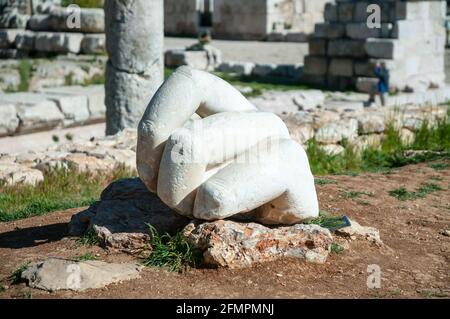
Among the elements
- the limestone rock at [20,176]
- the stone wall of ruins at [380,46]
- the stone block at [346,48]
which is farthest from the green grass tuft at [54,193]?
the stone block at [346,48]

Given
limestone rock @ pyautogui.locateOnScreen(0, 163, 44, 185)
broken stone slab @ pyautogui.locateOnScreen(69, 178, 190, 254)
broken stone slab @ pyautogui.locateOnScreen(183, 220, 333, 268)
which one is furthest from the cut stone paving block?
broken stone slab @ pyautogui.locateOnScreen(183, 220, 333, 268)

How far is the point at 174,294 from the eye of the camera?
4.20 metres

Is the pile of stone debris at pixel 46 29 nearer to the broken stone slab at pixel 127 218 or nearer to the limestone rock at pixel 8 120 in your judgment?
the limestone rock at pixel 8 120

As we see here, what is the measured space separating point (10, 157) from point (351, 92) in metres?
8.69

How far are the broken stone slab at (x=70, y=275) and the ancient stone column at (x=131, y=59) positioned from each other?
5331 mm

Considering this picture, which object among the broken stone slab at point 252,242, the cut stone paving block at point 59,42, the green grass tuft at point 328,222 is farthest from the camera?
the cut stone paving block at point 59,42

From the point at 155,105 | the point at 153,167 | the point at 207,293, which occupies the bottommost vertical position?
the point at 207,293

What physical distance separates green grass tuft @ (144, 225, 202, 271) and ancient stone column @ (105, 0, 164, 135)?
501cm

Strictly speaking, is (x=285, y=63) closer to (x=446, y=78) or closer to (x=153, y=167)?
(x=446, y=78)

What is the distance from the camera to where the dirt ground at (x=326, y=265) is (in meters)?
4.26

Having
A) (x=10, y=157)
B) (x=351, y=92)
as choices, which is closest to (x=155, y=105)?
(x=10, y=157)

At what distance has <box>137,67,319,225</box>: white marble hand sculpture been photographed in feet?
15.1

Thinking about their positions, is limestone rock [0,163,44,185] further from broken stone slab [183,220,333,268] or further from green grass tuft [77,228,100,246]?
broken stone slab [183,220,333,268]

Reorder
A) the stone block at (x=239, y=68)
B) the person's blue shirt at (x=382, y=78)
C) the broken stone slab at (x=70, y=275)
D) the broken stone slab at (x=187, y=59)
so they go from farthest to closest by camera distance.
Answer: the broken stone slab at (x=187, y=59)
the stone block at (x=239, y=68)
the person's blue shirt at (x=382, y=78)
the broken stone slab at (x=70, y=275)
